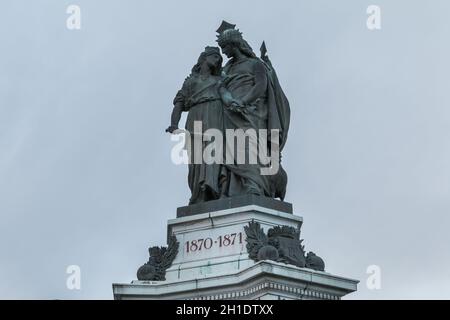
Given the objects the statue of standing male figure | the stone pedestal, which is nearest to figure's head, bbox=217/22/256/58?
the statue of standing male figure

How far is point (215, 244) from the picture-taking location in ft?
127

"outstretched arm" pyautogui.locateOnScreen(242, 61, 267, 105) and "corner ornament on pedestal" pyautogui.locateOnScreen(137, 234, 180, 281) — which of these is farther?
"outstretched arm" pyautogui.locateOnScreen(242, 61, 267, 105)

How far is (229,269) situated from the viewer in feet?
125

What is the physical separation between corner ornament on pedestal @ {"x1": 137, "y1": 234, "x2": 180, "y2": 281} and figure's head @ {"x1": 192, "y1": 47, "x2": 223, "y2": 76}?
4314 mm

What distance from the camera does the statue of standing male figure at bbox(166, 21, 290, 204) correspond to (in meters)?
39.4

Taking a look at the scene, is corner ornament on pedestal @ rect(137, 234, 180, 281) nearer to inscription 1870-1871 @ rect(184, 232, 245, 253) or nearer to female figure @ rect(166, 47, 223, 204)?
inscription 1870-1871 @ rect(184, 232, 245, 253)

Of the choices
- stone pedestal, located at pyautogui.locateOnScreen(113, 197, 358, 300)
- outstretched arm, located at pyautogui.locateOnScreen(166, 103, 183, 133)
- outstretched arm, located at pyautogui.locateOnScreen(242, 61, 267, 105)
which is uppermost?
outstretched arm, located at pyautogui.locateOnScreen(242, 61, 267, 105)

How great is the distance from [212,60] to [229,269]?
5.54 meters

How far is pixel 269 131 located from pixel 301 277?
13.7ft

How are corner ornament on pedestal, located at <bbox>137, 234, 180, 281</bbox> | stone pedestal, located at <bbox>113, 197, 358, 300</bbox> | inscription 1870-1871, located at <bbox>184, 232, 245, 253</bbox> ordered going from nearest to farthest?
stone pedestal, located at <bbox>113, 197, 358, 300</bbox>, inscription 1870-1871, located at <bbox>184, 232, 245, 253</bbox>, corner ornament on pedestal, located at <bbox>137, 234, 180, 281</bbox>
